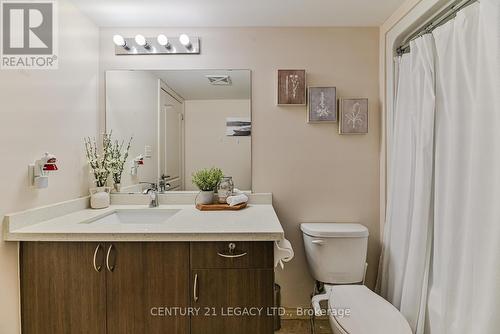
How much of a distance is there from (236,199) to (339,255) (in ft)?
2.63

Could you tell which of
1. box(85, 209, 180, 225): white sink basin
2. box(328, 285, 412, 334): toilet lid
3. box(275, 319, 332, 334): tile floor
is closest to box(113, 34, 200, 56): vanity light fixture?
box(85, 209, 180, 225): white sink basin

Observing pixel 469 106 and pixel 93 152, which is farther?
pixel 93 152

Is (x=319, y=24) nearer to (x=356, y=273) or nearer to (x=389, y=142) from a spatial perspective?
(x=389, y=142)

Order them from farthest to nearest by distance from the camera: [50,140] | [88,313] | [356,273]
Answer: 1. [356,273]
2. [50,140]
3. [88,313]

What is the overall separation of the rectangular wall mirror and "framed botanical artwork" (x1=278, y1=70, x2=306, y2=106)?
0.83 ft

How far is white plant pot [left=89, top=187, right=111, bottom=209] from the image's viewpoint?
201 cm

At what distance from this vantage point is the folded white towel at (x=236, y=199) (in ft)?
6.58

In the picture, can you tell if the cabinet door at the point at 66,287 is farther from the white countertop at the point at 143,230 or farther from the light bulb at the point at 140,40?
the light bulb at the point at 140,40

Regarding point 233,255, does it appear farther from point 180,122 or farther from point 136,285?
point 180,122

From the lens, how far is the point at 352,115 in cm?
215

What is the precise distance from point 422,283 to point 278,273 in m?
1.00

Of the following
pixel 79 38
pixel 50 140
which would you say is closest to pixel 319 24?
pixel 79 38

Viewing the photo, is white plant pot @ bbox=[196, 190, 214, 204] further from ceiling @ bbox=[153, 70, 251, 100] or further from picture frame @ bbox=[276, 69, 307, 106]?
picture frame @ bbox=[276, 69, 307, 106]

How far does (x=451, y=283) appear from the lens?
52.9 inches
